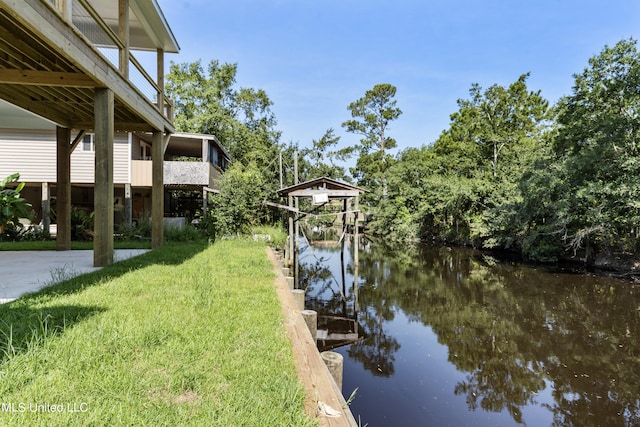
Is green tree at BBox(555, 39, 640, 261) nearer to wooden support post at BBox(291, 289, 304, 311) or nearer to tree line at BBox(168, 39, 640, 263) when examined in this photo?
tree line at BBox(168, 39, 640, 263)

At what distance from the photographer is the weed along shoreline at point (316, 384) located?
2203 millimetres

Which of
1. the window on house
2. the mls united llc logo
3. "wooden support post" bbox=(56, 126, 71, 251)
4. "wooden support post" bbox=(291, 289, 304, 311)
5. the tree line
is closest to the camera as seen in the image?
the mls united llc logo

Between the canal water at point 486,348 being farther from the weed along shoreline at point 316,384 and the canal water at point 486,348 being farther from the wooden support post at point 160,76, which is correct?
the wooden support post at point 160,76

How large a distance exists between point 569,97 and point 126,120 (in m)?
17.5

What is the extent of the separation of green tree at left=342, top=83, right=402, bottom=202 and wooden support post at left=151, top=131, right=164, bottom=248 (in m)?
30.5

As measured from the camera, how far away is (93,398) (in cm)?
216

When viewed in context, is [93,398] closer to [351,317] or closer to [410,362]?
[410,362]

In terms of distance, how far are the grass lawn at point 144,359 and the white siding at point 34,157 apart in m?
13.1

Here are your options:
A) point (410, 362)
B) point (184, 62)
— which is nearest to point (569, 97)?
point (410, 362)

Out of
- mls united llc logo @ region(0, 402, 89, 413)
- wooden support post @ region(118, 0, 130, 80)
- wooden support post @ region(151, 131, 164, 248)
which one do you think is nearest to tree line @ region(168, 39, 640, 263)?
wooden support post @ region(151, 131, 164, 248)

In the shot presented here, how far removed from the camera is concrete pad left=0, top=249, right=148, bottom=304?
15.7 feet

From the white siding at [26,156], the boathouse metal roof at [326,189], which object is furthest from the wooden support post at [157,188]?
the white siding at [26,156]

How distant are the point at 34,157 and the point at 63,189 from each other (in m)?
8.42

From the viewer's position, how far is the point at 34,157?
15.3 metres
